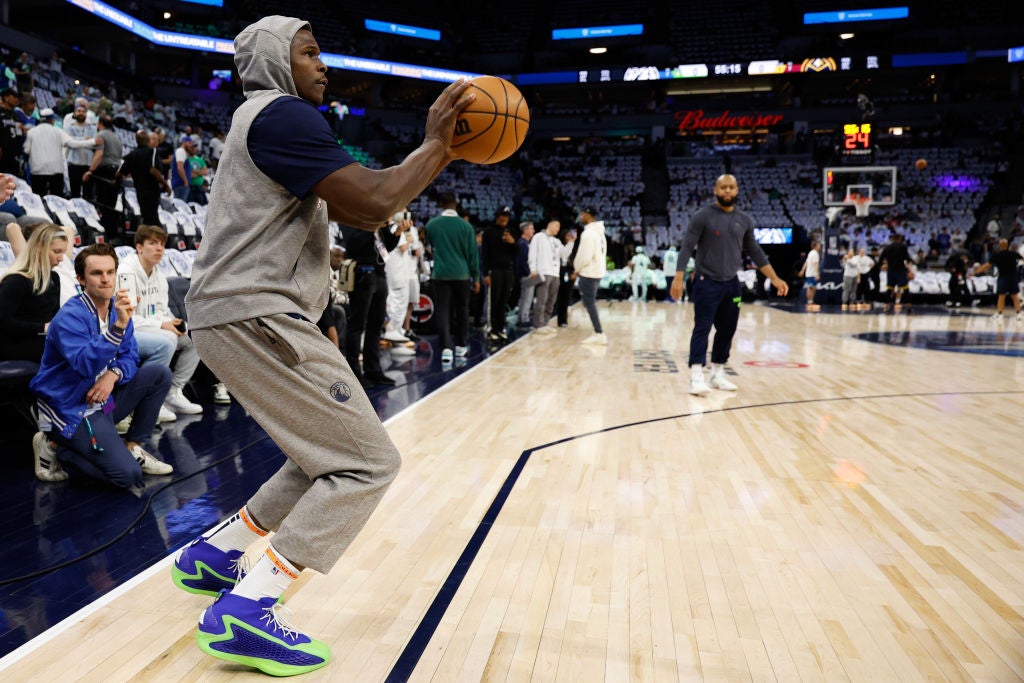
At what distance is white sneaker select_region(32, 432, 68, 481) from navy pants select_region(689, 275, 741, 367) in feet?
13.8

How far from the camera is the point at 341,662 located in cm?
198

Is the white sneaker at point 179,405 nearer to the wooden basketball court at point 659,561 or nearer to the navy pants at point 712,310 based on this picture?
the wooden basketball court at point 659,561

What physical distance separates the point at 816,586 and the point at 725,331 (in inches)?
148

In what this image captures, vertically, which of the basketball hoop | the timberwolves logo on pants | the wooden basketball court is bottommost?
the wooden basketball court

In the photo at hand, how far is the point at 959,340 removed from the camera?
1055 cm

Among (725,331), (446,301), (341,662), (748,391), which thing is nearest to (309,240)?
(341,662)

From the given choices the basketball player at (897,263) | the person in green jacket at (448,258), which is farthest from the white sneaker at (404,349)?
the basketball player at (897,263)

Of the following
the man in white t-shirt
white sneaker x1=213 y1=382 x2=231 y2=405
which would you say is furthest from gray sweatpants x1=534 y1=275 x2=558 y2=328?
the man in white t-shirt

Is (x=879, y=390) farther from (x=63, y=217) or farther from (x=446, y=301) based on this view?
(x=63, y=217)

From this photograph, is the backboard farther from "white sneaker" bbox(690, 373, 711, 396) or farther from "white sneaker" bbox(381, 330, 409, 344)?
"white sneaker" bbox(690, 373, 711, 396)

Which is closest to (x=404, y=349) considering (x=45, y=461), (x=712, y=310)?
(x=712, y=310)

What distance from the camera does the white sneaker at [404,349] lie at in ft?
27.5

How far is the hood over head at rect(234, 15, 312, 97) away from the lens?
1.84 m

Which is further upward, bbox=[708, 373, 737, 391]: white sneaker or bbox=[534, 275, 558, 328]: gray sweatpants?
bbox=[534, 275, 558, 328]: gray sweatpants
